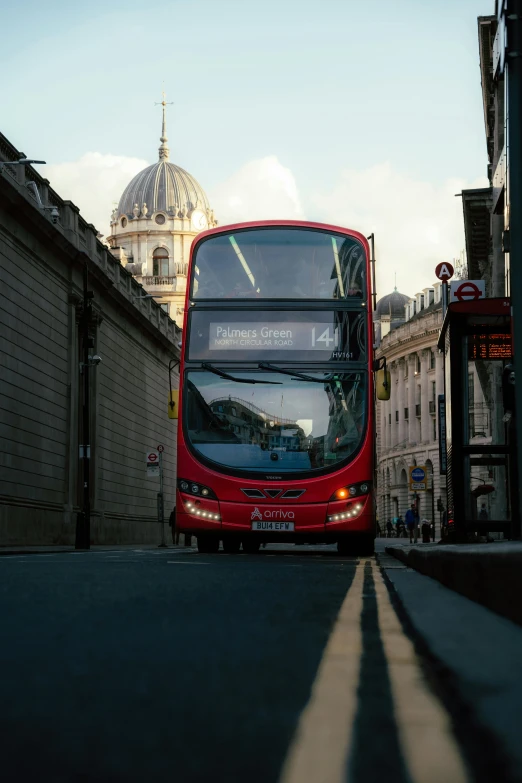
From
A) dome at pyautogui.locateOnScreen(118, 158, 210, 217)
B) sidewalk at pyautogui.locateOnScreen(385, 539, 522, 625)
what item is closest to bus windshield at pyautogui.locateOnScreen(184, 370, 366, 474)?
sidewalk at pyautogui.locateOnScreen(385, 539, 522, 625)

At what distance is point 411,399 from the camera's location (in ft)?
339

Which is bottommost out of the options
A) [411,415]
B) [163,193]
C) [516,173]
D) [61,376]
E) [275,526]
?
[275,526]

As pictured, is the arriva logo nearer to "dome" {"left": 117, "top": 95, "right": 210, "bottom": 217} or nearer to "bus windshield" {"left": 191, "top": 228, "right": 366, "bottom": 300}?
"bus windshield" {"left": 191, "top": 228, "right": 366, "bottom": 300}

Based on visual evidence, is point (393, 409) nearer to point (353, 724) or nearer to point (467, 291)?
point (467, 291)

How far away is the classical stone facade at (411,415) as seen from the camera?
3848 inches

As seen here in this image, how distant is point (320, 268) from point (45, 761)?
1675 cm

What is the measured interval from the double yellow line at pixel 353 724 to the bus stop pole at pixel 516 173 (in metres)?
6.73

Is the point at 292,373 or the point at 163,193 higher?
the point at 163,193

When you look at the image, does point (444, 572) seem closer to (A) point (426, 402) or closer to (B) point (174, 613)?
(B) point (174, 613)

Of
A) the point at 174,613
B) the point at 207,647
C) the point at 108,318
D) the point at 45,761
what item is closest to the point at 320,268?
the point at 174,613

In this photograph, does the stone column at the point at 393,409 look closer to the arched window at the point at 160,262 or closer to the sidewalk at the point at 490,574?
the arched window at the point at 160,262

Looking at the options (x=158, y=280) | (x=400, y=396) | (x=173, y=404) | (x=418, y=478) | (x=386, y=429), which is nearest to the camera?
(x=173, y=404)

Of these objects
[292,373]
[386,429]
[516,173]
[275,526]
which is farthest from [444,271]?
[386,429]

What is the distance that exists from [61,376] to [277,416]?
21830 mm
